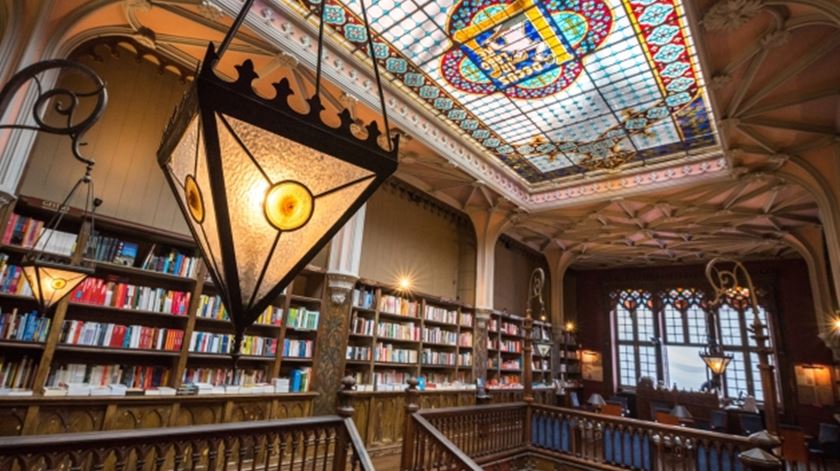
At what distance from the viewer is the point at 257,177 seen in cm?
103

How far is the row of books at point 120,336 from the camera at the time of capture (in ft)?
11.4

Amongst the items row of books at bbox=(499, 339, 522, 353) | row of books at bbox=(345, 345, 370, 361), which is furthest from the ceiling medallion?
row of books at bbox=(499, 339, 522, 353)

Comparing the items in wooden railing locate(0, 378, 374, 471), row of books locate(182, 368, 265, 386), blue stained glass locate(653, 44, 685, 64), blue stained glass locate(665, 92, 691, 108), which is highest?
blue stained glass locate(653, 44, 685, 64)

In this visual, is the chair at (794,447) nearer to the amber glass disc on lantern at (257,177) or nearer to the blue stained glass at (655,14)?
the blue stained glass at (655,14)

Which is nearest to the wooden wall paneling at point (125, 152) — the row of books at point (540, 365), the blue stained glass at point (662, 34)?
the blue stained glass at point (662, 34)

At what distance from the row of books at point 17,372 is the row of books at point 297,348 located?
221 cm

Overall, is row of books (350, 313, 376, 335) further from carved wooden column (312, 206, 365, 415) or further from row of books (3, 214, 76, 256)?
row of books (3, 214, 76, 256)

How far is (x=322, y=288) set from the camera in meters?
5.43

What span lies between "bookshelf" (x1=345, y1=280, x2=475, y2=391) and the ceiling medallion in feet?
10.5

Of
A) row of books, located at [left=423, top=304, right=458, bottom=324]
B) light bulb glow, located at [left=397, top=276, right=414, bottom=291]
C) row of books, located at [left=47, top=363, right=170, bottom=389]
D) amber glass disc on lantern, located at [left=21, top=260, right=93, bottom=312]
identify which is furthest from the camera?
row of books, located at [left=423, top=304, right=458, bottom=324]

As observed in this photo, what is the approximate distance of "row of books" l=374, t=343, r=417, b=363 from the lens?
6.05m

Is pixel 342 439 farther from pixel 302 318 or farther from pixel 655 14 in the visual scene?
pixel 655 14

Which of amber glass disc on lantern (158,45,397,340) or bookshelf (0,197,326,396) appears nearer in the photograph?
amber glass disc on lantern (158,45,397,340)

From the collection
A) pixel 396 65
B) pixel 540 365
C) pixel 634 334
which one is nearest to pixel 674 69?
pixel 396 65
